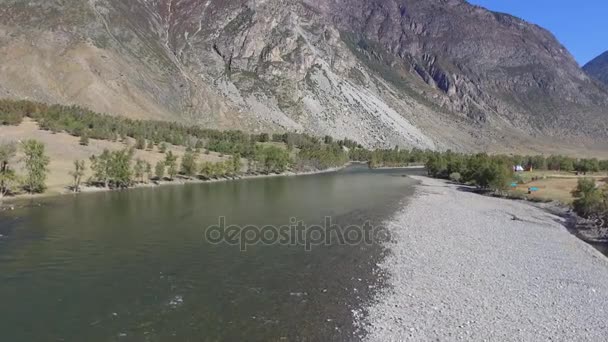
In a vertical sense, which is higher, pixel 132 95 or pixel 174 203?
pixel 132 95

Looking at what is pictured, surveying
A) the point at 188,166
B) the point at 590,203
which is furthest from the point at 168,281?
the point at 188,166

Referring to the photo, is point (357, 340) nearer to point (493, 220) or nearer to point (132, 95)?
point (493, 220)

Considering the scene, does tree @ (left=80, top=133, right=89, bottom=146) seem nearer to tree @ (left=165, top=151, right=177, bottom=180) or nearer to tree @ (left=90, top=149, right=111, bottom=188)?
tree @ (left=165, top=151, right=177, bottom=180)

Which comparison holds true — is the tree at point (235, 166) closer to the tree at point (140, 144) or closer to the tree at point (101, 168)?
the tree at point (140, 144)

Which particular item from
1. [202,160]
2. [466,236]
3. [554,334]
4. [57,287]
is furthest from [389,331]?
[202,160]

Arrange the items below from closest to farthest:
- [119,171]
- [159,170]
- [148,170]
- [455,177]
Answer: [119,171] < [148,170] < [159,170] < [455,177]

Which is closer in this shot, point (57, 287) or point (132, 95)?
point (57, 287)

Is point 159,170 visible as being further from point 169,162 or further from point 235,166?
point 235,166
